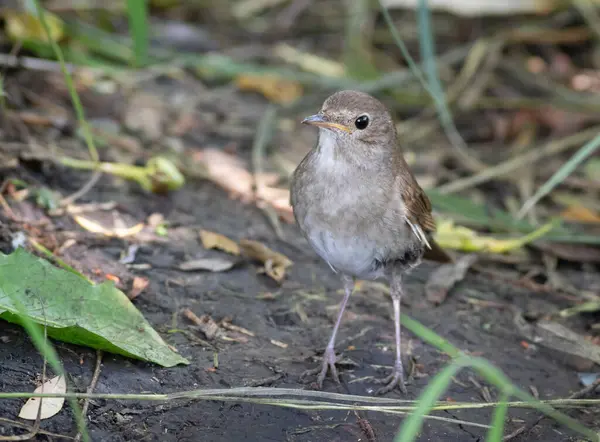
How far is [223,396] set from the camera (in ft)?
11.1

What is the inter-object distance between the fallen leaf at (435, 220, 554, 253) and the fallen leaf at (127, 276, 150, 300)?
6.98 ft

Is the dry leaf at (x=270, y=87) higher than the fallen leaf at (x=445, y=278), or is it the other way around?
the dry leaf at (x=270, y=87)

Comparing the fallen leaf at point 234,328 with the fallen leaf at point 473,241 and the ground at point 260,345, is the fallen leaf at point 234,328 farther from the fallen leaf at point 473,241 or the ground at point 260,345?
the fallen leaf at point 473,241

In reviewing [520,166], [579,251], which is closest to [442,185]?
[520,166]

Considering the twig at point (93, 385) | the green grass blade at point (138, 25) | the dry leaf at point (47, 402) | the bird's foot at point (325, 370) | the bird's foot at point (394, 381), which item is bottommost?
the bird's foot at point (394, 381)

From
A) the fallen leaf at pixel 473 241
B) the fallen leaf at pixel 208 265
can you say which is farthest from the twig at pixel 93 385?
the fallen leaf at pixel 473 241

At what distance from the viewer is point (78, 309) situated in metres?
3.60

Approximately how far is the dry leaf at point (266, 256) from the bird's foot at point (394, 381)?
1.01 m

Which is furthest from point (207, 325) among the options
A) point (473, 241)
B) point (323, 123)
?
point (473, 241)

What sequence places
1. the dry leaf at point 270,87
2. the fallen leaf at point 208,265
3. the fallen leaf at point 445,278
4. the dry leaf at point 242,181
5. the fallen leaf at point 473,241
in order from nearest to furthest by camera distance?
the fallen leaf at point 208,265 → the fallen leaf at point 445,278 → the fallen leaf at point 473,241 → the dry leaf at point 242,181 → the dry leaf at point 270,87

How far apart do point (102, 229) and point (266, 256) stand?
0.98 metres

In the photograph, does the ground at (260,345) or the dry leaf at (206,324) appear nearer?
the ground at (260,345)

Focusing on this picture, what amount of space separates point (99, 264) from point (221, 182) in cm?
166

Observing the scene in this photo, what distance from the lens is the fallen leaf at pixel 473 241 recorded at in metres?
5.40
